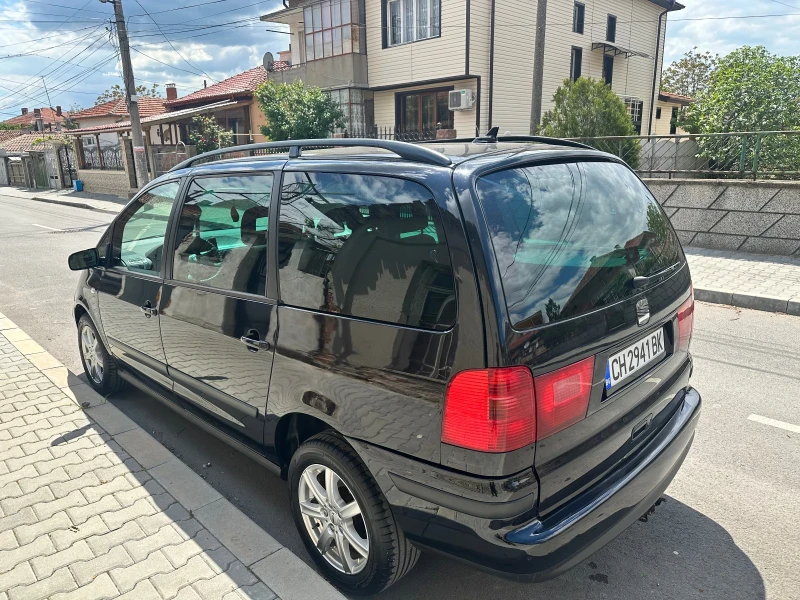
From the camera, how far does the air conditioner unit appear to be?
18953 mm

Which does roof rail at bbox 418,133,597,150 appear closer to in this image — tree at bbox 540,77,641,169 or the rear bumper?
the rear bumper

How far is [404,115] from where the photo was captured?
22.1m

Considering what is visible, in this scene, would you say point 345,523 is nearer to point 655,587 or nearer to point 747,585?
point 655,587

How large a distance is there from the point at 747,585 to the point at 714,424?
5.28 feet

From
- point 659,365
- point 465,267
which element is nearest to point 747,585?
point 659,365

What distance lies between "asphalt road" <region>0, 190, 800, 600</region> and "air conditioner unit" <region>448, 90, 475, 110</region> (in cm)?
1480

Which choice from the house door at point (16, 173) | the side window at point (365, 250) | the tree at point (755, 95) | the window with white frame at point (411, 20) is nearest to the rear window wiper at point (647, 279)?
the side window at point (365, 250)

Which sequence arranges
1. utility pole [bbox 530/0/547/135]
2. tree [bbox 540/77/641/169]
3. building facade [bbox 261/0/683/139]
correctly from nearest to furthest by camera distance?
1. tree [bbox 540/77/641/169]
2. utility pole [bbox 530/0/547/135]
3. building facade [bbox 261/0/683/139]

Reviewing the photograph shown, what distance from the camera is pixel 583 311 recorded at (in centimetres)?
207

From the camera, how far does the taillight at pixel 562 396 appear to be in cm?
194

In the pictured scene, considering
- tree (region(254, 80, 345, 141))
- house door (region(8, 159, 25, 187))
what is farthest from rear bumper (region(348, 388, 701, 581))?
house door (region(8, 159, 25, 187))

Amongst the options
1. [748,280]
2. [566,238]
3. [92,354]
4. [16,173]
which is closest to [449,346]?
[566,238]

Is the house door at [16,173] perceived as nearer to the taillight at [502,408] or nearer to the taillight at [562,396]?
the taillight at [502,408]

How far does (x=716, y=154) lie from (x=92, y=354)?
10.5 m
